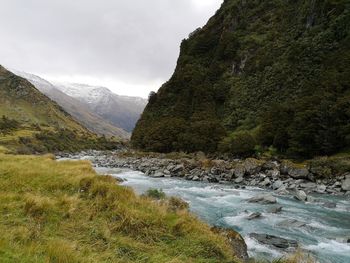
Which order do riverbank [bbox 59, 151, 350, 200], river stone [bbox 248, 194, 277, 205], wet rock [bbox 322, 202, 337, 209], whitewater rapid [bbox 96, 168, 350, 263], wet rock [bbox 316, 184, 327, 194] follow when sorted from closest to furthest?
whitewater rapid [bbox 96, 168, 350, 263], wet rock [bbox 322, 202, 337, 209], river stone [bbox 248, 194, 277, 205], wet rock [bbox 316, 184, 327, 194], riverbank [bbox 59, 151, 350, 200]

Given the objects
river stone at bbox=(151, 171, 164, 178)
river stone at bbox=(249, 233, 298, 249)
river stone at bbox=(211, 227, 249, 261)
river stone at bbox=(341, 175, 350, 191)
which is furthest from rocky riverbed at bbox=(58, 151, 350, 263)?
river stone at bbox=(211, 227, 249, 261)

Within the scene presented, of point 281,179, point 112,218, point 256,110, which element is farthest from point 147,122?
point 112,218

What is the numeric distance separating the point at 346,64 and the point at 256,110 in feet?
99.3

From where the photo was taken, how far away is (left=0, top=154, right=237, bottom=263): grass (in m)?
7.06

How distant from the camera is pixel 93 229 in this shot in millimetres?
8969

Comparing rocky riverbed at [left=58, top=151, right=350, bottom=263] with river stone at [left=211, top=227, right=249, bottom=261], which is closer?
river stone at [left=211, top=227, right=249, bottom=261]

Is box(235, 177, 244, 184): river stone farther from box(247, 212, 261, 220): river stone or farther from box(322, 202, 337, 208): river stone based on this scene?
box(247, 212, 261, 220): river stone

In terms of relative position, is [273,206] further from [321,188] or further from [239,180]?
[239,180]

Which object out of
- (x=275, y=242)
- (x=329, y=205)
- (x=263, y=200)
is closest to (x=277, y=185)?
(x=329, y=205)

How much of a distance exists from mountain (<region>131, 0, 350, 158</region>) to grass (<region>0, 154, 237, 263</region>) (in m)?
49.3

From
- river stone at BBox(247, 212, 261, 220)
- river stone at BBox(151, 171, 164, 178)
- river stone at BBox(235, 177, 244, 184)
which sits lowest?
river stone at BBox(151, 171, 164, 178)

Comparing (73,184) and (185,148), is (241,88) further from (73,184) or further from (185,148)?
(73,184)

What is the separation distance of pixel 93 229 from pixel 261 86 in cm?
9733

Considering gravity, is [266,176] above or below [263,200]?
above
